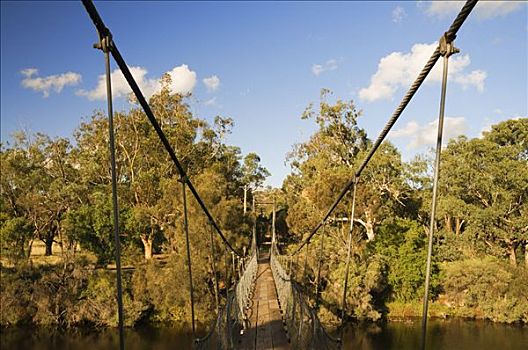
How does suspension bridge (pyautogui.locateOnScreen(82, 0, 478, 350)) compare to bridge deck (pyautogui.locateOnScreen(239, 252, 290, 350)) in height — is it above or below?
above

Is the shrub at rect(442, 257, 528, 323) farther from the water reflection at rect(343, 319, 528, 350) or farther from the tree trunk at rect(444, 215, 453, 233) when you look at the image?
the tree trunk at rect(444, 215, 453, 233)

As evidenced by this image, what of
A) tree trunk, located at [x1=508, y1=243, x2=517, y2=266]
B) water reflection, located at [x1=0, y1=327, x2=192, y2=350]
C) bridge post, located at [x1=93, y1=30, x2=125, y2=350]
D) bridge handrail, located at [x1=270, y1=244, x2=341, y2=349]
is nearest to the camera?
bridge post, located at [x1=93, y1=30, x2=125, y2=350]

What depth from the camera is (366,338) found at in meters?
10.1

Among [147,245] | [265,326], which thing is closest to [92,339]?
[147,245]

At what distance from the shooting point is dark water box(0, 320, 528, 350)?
958 centimetres

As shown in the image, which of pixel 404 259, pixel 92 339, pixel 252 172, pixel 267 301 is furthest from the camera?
pixel 252 172

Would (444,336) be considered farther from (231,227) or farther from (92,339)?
(92,339)

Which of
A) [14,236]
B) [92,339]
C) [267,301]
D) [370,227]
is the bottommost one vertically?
[92,339]

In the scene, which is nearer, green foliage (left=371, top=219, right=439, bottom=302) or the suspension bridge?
the suspension bridge

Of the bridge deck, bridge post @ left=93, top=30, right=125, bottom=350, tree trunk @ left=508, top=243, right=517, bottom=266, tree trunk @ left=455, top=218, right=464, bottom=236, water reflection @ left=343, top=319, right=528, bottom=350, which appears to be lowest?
water reflection @ left=343, top=319, right=528, bottom=350

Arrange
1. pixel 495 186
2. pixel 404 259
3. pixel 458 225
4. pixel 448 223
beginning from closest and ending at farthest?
pixel 495 186
pixel 404 259
pixel 458 225
pixel 448 223

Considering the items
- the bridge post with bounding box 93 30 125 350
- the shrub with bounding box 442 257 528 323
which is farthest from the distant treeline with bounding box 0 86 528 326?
the bridge post with bounding box 93 30 125 350

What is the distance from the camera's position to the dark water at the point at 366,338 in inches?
377

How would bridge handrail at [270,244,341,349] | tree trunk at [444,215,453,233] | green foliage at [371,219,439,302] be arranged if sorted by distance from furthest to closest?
tree trunk at [444,215,453,233]
green foliage at [371,219,439,302]
bridge handrail at [270,244,341,349]
